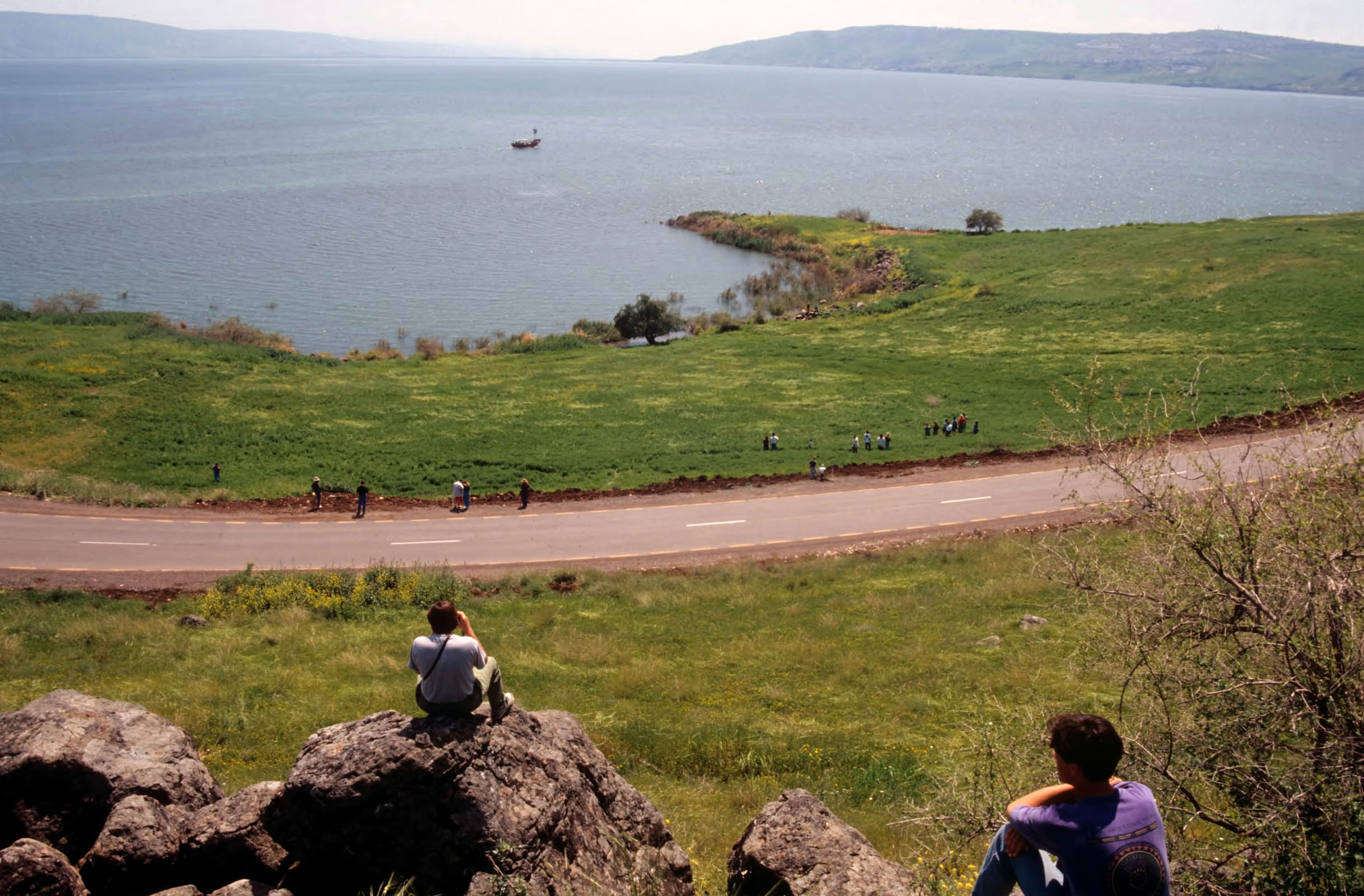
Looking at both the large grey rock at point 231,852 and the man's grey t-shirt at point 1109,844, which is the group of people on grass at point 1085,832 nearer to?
the man's grey t-shirt at point 1109,844

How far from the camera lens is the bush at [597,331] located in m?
69.0

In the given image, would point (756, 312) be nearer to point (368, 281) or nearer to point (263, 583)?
point (368, 281)

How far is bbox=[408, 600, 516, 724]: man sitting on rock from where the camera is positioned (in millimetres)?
7613

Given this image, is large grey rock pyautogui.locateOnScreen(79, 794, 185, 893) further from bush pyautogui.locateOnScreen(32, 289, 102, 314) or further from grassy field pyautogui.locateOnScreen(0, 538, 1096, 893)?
bush pyautogui.locateOnScreen(32, 289, 102, 314)

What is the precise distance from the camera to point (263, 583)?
81.4 ft

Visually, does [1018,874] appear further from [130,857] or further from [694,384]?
[694,384]

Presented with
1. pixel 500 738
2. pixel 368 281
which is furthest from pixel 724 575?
pixel 368 281

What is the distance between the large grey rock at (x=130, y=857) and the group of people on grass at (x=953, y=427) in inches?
1434

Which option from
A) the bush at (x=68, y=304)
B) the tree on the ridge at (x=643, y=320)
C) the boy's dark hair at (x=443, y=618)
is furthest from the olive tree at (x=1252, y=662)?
the bush at (x=68, y=304)

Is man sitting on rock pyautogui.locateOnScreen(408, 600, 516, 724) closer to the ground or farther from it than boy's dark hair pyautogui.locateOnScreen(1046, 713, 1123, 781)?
closer to the ground

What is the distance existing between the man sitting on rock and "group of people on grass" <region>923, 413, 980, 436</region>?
116 ft

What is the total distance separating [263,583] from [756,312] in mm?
54988

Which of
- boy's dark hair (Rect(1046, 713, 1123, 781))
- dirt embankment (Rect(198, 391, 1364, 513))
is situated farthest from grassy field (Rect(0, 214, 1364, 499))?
boy's dark hair (Rect(1046, 713, 1123, 781))

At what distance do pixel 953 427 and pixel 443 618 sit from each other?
36.1 meters
